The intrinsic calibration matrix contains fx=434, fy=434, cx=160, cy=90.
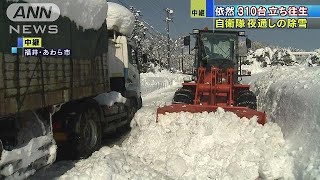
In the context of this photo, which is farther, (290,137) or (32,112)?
(290,137)

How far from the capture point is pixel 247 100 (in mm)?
11531

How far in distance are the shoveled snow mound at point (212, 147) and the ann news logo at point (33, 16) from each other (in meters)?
3.01

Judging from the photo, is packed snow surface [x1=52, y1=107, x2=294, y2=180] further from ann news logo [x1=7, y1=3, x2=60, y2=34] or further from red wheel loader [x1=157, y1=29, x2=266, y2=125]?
ann news logo [x1=7, y1=3, x2=60, y2=34]

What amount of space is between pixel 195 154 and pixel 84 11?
3343 millimetres

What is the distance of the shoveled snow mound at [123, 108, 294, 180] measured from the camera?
7.16 meters

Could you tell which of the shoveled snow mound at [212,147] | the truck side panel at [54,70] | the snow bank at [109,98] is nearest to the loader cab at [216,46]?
the snow bank at [109,98]

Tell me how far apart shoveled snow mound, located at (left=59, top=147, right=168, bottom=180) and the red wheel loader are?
2281 mm

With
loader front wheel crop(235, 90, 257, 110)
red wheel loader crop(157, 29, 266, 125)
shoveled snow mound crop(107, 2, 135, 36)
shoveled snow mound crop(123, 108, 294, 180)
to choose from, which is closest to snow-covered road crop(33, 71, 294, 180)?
shoveled snow mound crop(123, 108, 294, 180)

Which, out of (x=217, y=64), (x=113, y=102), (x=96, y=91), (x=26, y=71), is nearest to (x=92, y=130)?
(x=96, y=91)

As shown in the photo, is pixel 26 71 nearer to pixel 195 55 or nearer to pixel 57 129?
pixel 57 129

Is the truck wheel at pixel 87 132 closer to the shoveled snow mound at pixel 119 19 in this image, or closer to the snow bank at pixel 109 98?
the snow bank at pixel 109 98

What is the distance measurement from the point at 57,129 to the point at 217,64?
6.65 meters

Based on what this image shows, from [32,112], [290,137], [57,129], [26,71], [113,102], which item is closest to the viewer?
[26,71]

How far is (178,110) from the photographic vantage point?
9773mm
